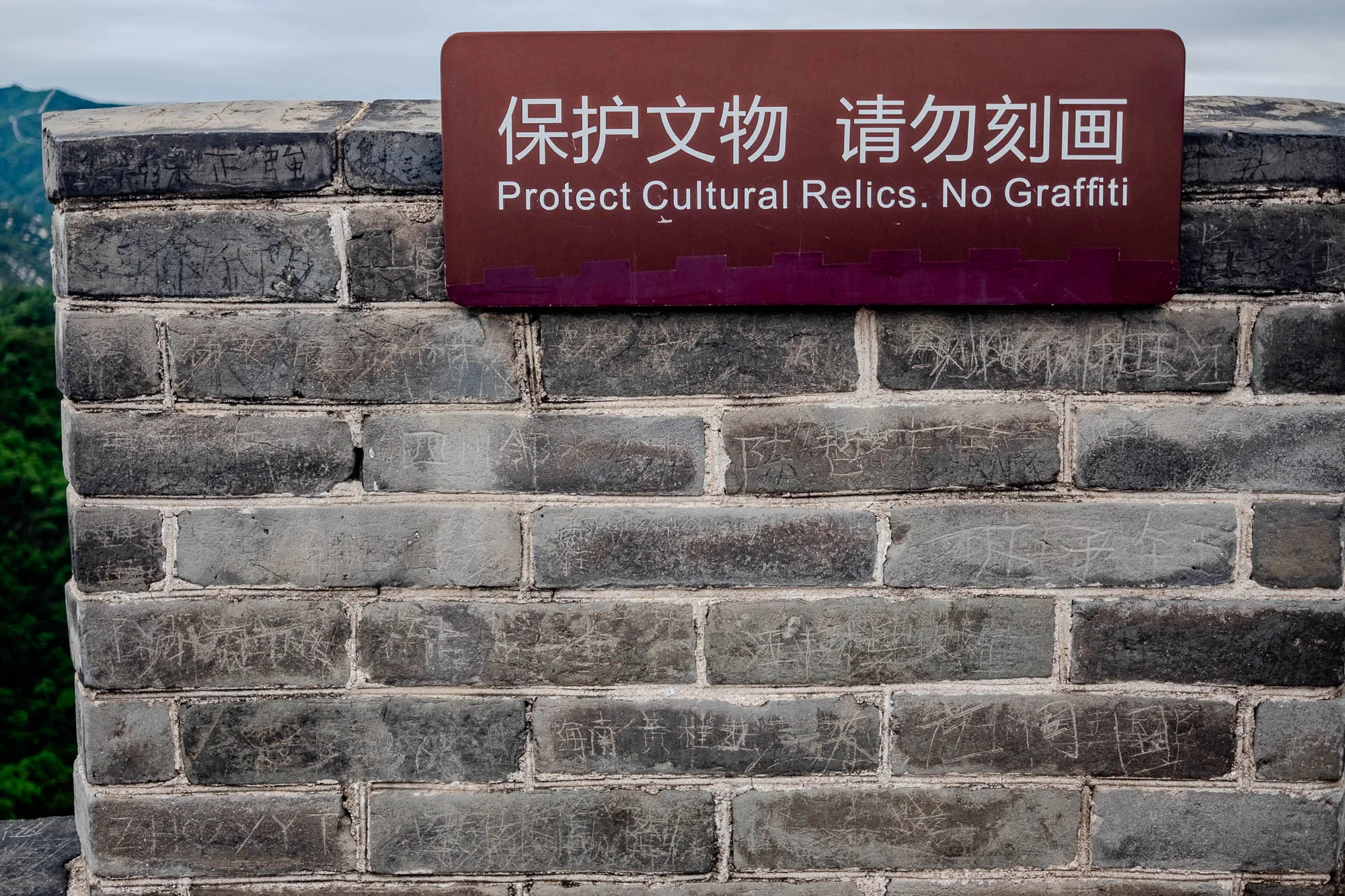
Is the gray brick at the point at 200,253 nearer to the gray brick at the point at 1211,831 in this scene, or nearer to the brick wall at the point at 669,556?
the brick wall at the point at 669,556

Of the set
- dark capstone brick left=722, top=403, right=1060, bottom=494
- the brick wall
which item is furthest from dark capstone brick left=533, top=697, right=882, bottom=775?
dark capstone brick left=722, top=403, right=1060, bottom=494

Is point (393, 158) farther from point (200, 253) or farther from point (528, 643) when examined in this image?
point (528, 643)

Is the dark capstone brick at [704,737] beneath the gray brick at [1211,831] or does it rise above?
above

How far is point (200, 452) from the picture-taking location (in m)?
1.60

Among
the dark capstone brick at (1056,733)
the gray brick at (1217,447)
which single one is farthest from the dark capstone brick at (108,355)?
the gray brick at (1217,447)

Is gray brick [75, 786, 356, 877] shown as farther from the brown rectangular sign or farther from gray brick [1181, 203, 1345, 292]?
gray brick [1181, 203, 1345, 292]

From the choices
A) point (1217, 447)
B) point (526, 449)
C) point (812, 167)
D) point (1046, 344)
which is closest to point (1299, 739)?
point (1217, 447)

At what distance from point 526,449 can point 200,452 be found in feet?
1.54

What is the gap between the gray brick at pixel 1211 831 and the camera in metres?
1.66

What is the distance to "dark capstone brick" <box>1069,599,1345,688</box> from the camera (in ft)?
5.34

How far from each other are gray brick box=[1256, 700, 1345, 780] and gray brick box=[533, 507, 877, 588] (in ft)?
2.11

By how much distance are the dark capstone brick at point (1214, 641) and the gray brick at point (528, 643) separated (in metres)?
0.60

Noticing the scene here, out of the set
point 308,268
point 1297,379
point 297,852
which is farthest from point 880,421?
point 297,852

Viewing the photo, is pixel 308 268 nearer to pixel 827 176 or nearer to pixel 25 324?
pixel 827 176
